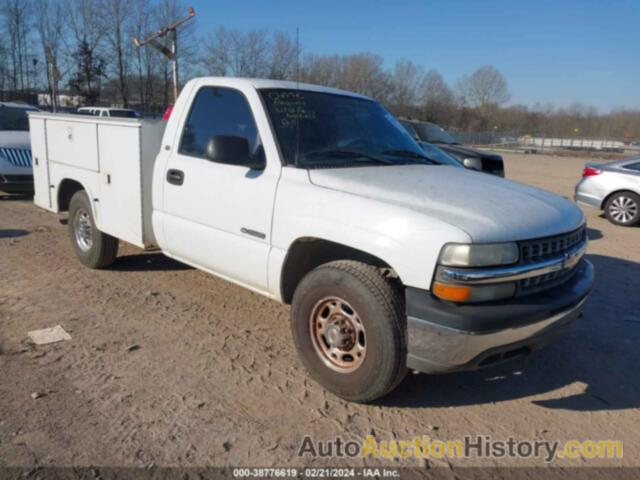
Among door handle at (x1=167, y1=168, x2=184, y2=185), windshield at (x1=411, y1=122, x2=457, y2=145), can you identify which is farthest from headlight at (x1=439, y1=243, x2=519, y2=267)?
windshield at (x1=411, y1=122, x2=457, y2=145)

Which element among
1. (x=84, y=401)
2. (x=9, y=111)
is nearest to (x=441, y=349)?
(x=84, y=401)

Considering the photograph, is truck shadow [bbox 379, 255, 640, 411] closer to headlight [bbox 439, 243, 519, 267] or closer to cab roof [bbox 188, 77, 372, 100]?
headlight [bbox 439, 243, 519, 267]

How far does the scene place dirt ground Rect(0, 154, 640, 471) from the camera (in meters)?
2.80

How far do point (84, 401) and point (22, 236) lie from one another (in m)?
4.86

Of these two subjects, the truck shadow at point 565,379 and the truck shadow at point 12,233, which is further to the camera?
the truck shadow at point 12,233

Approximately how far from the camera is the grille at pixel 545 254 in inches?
113

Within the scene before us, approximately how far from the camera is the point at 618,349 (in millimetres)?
4188

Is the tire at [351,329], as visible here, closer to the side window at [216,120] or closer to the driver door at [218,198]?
the driver door at [218,198]

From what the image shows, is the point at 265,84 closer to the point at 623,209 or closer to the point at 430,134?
the point at 623,209

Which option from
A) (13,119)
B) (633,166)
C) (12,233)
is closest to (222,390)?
(12,233)

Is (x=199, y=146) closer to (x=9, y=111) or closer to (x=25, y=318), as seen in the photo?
(x=25, y=318)

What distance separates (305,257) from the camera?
3.59 m

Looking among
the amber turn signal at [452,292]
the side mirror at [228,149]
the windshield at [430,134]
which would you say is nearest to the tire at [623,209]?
the windshield at [430,134]

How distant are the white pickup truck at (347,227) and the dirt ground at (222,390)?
390mm
